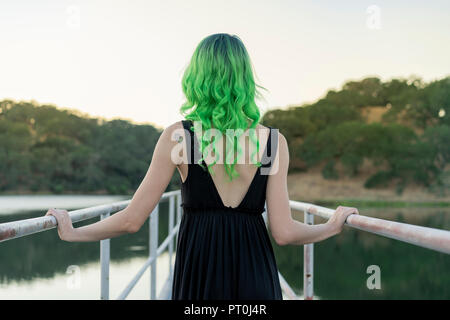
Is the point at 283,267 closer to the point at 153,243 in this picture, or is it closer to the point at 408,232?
the point at 153,243

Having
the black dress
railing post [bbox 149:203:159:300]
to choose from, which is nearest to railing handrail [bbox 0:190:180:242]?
the black dress

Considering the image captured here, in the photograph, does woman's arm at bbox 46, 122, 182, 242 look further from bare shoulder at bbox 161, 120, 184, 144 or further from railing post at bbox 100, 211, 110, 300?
railing post at bbox 100, 211, 110, 300

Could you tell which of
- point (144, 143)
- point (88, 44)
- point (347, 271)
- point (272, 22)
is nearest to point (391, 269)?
point (347, 271)

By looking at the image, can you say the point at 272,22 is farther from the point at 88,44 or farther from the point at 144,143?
the point at 144,143

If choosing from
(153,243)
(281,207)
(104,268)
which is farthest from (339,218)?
(153,243)

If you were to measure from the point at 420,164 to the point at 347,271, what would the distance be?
16621 millimetres

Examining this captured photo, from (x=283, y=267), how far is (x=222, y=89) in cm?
1527

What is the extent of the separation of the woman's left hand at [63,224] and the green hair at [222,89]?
337 millimetres

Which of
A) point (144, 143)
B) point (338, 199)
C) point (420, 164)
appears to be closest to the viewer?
point (420, 164)

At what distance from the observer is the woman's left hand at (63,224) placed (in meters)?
1.01

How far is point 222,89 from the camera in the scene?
93 centimetres

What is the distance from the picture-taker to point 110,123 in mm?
42719

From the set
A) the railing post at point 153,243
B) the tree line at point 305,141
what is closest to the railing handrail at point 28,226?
the railing post at point 153,243
